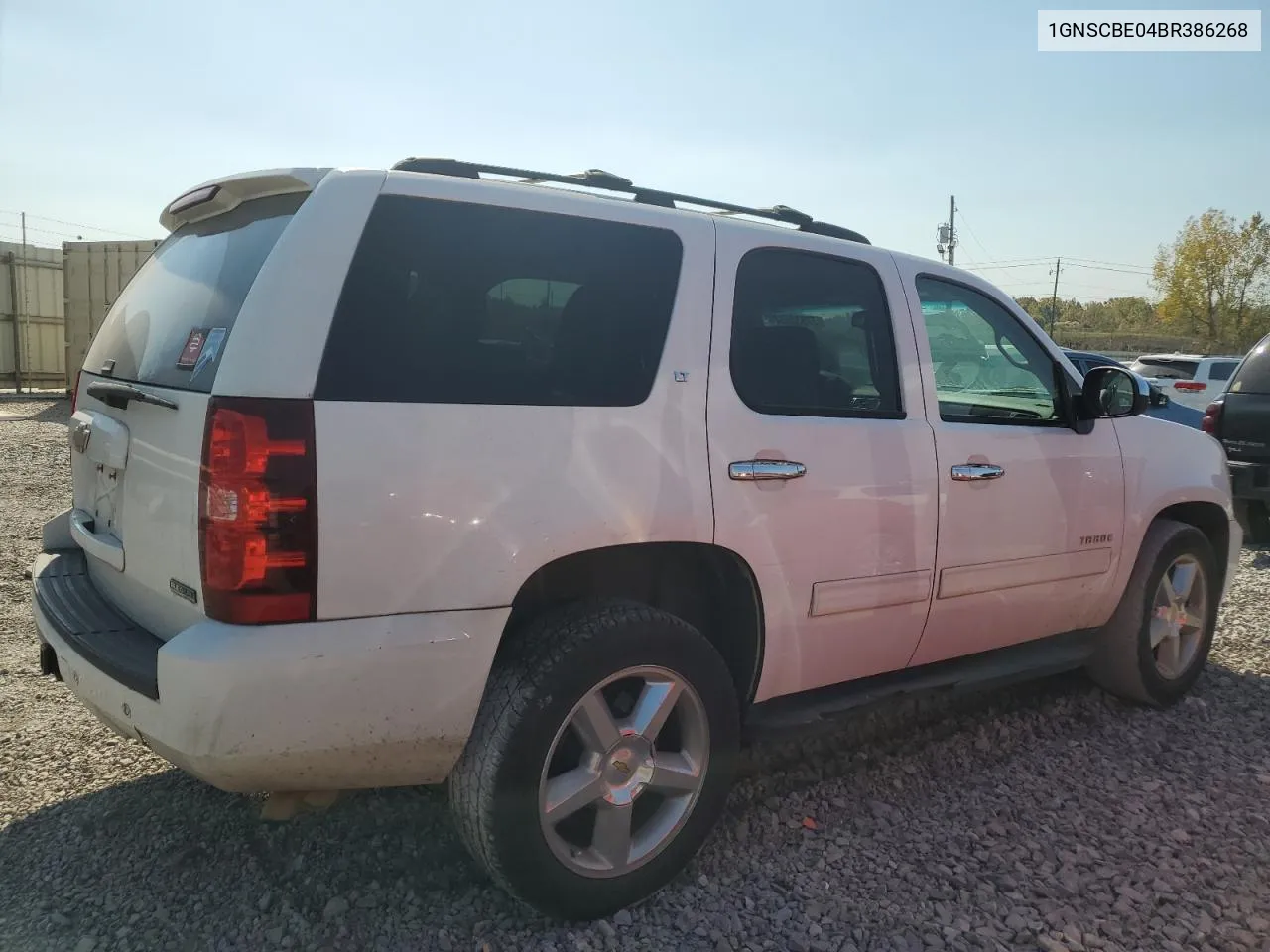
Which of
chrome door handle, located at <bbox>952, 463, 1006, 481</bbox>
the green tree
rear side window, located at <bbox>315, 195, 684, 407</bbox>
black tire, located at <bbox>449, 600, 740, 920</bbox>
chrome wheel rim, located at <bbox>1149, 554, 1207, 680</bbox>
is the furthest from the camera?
the green tree

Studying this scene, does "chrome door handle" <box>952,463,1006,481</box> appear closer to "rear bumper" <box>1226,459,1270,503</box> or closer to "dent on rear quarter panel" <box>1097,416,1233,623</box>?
"dent on rear quarter panel" <box>1097,416,1233,623</box>

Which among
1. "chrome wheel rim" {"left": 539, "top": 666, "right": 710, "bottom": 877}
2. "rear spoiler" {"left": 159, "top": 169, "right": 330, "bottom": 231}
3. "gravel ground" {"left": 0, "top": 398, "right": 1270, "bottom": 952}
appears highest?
"rear spoiler" {"left": 159, "top": 169, "right": 330, "bottom": 231}

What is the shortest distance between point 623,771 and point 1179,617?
3077mm

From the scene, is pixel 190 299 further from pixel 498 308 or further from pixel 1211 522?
pixel 1211 522

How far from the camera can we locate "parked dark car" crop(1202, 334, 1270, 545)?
752cm

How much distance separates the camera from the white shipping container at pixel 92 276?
15812 mm

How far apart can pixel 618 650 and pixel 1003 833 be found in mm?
1587

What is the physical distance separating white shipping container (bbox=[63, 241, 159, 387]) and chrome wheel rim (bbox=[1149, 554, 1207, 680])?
15781 mm

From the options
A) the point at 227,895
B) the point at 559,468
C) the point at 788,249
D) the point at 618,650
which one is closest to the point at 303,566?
the point at 559,468

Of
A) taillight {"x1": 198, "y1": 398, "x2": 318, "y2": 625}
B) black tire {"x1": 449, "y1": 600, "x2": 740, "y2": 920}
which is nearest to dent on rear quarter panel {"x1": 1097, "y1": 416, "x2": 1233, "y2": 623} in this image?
black tire {"x1": 449, "y1": 600, "x2": 740, "y2": 920}

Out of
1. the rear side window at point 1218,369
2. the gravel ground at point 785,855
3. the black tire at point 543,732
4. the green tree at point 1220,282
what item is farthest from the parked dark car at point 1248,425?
the green tree at point 1220,282

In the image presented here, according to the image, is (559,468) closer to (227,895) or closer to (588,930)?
(588,930)

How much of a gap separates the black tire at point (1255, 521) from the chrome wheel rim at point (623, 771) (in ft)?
23.9

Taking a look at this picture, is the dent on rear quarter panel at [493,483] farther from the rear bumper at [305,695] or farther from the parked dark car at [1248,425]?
the parked dark car at [1248,425]
